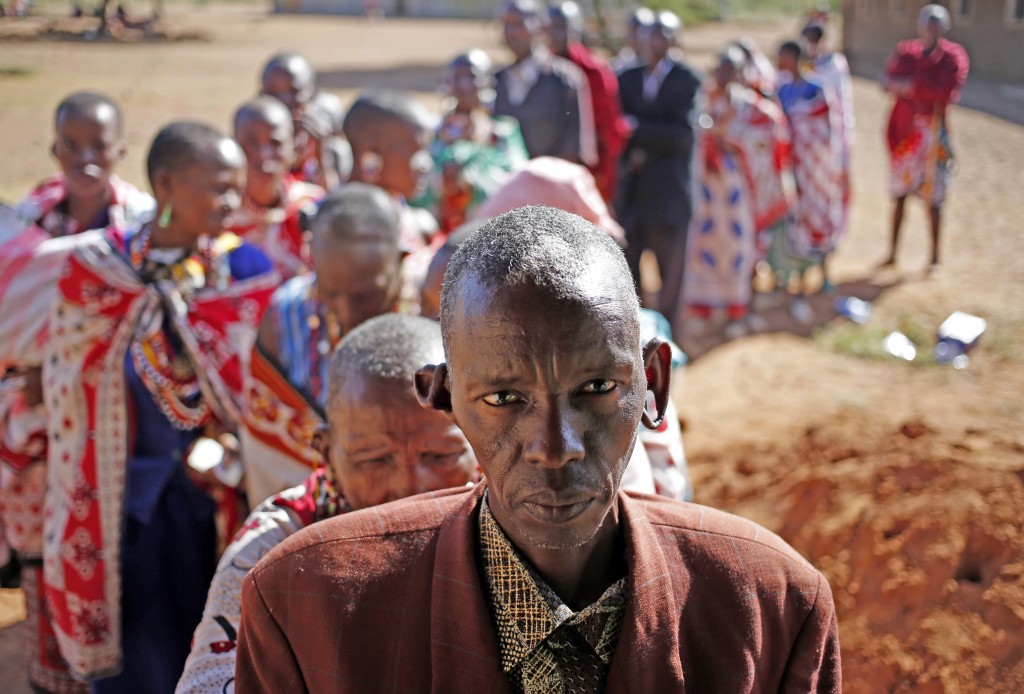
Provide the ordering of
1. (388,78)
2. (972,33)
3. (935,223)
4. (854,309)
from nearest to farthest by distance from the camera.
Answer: (854,309)
(935,223)
(972,33)
(388,78)

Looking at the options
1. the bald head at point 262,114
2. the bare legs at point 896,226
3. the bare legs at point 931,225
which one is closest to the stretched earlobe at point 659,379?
the bald head at point 262,114

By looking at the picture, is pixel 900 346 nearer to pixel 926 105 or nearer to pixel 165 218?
pixel 926 105

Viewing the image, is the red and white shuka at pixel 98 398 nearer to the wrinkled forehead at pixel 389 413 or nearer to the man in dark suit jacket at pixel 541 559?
the wrinkled forehead at pixel 389 413

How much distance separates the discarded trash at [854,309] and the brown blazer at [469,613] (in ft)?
24.1

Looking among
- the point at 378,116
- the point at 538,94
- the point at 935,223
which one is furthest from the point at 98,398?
the point at 935,223

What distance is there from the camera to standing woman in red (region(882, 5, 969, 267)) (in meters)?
8.66

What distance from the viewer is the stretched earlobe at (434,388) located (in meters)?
1.41

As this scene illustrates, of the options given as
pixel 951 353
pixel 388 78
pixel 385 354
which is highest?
pixel 385 354

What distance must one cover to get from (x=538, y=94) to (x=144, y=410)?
398cm

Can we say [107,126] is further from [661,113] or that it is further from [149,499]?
[661,113]

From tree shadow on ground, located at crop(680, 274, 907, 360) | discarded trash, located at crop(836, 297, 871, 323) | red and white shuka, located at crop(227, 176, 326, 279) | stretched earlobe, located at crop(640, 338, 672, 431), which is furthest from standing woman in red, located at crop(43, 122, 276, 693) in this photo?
discarded trash, located at crop(836, 297, 871, 323)

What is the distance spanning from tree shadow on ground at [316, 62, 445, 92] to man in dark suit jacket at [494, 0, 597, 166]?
13.6m

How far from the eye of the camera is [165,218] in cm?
344

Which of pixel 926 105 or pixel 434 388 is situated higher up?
pixel 434 388
